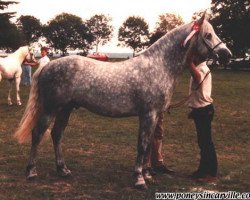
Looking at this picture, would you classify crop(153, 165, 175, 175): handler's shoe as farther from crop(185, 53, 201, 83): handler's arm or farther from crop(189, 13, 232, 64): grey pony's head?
crop(189, 13, 232, 64): grey pony's head

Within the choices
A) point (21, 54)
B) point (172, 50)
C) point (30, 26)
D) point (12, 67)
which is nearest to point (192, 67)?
point (172, 50)

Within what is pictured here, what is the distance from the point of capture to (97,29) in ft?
493

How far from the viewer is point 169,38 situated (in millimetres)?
7789

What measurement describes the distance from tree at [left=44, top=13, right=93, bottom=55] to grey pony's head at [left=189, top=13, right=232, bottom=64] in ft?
392

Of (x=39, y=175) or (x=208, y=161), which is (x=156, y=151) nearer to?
(x=208, y=161)

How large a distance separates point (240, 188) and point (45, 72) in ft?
11.8

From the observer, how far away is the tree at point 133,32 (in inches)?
5477

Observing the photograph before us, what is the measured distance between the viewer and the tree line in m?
62.8

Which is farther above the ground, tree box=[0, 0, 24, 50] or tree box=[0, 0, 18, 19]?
tree box=[0, 0, 18, 19]

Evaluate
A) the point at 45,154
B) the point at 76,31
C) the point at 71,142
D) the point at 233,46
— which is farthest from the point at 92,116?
the point at 76,31

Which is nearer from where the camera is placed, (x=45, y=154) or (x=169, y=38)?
(x=169, y=38)

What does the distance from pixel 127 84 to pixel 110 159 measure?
2.58 meters

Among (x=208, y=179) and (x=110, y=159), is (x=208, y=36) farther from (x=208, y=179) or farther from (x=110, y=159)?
(x=110, y=159)

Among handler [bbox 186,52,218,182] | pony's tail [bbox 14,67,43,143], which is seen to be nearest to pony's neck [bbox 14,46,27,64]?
pony's tail [bbox 14,67,43,143]
